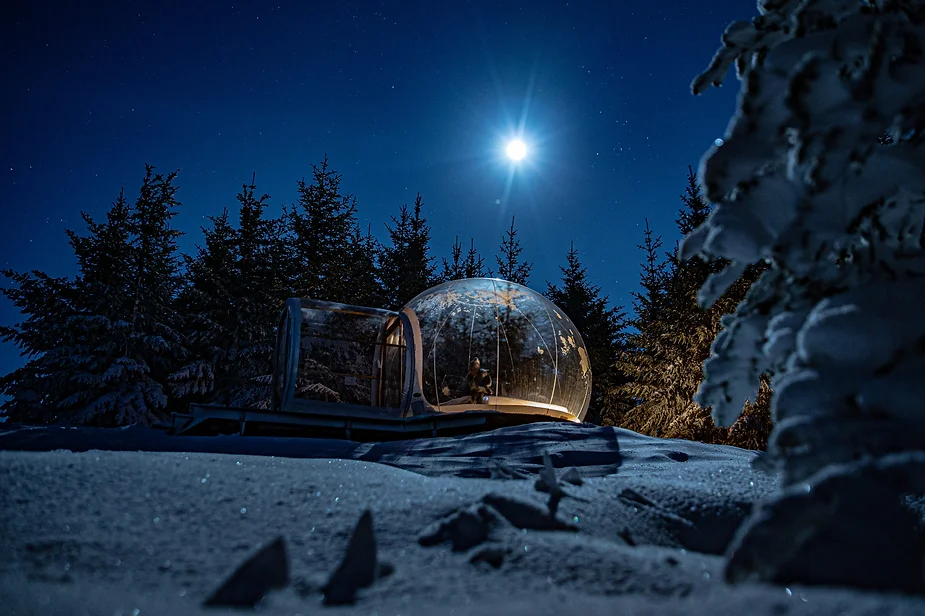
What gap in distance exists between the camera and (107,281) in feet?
54.4

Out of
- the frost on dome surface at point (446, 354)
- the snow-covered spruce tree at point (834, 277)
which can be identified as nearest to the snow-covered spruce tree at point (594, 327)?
the frost on dome surface at point (446, 354)

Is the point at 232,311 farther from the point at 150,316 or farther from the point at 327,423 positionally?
the point at 327,423

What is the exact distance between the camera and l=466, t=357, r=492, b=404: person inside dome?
8.34 meters

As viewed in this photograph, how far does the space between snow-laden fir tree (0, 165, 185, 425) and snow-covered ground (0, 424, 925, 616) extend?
49.7ft

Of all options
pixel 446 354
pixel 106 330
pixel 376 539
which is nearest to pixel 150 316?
pixel 106 330

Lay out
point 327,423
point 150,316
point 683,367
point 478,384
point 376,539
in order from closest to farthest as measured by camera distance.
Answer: point 376,539
point 327,423
point 478,384
point 683,367
point 150,316

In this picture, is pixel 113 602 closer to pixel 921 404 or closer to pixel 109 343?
pixel 921 404

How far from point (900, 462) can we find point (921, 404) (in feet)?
0.52

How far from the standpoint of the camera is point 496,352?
8.67m

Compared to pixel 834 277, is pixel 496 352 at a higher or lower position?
higher

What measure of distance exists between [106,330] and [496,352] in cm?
1284

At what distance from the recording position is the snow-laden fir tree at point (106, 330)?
49.1 ft

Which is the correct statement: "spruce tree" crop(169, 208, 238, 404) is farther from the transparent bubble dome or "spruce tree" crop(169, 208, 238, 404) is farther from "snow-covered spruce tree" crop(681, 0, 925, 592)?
"snow-covered spruce tree" crop(681, 0, 925, 592)

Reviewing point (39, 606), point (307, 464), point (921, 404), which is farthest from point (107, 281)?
point (921, 404)
